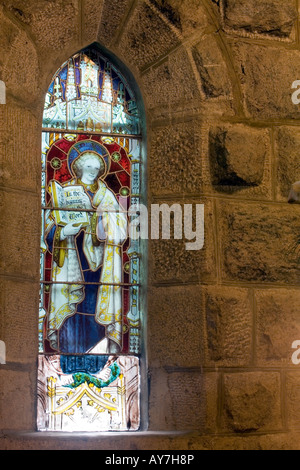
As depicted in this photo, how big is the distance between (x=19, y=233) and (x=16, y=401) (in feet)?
2.03

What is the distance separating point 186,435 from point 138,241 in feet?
2.77

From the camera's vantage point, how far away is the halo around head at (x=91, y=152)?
12.1 ft

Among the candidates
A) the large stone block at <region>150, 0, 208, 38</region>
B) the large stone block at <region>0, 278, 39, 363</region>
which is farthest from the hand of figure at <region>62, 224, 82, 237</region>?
the large stone block at <region>150, 0, 208, 38</region>

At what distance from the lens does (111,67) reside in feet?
12.5

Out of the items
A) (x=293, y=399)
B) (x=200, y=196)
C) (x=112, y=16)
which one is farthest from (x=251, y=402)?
(x=112, y=16)

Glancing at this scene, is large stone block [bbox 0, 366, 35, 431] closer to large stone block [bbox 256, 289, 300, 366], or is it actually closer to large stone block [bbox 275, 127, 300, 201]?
large stone block [bbox 256, 289, 300, 366]

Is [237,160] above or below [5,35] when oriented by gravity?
below

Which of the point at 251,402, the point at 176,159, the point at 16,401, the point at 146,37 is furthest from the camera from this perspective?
the point at 146,37

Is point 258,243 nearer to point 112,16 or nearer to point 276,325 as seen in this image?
point 276,325

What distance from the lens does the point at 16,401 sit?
3229 mm

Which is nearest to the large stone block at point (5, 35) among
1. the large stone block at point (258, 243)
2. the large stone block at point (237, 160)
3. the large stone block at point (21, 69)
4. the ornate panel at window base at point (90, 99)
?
the large stone block at point (21, 69)

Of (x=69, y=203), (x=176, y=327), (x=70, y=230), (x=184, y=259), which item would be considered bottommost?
(x=176, y=327)

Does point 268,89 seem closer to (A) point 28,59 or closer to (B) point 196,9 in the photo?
(B) point 196,9

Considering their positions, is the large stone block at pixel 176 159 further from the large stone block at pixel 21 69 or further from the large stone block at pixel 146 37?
the large stone block at pixel 21 69
